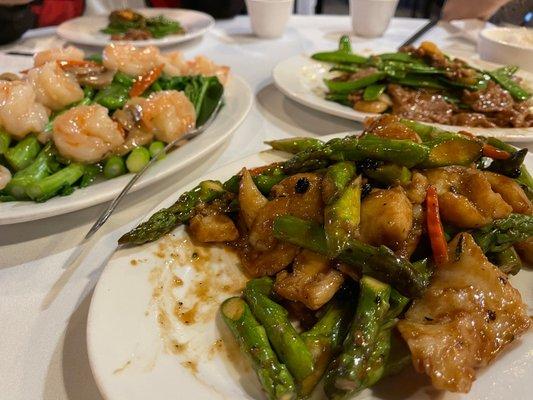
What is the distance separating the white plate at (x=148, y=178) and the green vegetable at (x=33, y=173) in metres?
0.08

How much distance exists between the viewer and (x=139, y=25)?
4469mm

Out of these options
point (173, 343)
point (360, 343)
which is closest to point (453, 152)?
point (360, 343)

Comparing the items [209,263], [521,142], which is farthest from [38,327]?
[521,142]

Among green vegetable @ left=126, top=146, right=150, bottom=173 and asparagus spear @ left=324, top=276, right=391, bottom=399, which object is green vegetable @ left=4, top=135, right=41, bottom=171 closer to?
green vegetable @ left=126, top=146, right=150, bottom=173

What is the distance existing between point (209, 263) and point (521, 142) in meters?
1.82

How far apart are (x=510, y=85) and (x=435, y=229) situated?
204cm

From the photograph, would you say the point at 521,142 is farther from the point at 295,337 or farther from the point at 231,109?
the point at 295,337

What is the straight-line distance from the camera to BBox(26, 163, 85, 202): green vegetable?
1.85m

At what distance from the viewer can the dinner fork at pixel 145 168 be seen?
5.60 ft

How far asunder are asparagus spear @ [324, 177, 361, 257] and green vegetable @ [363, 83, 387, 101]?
1.51 m

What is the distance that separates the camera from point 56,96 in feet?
7.83

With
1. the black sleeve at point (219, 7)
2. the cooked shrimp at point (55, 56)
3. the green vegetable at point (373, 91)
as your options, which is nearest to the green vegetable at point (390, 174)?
the green vegetable at point (373, 91)

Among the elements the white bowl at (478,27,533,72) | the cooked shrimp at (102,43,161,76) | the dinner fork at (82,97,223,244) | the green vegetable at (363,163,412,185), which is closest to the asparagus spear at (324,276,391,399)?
the green vegetable at (363,163,412,185)

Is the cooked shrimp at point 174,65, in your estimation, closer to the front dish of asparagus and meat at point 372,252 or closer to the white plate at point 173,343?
the front dish of asparagus and meat at point 372,252
